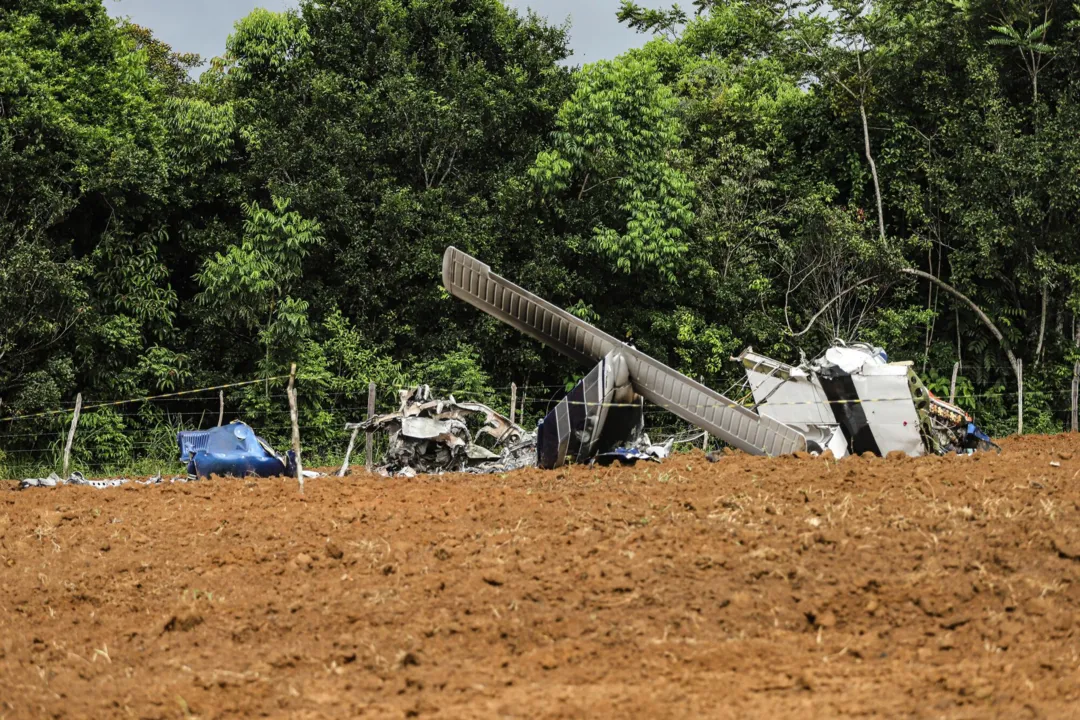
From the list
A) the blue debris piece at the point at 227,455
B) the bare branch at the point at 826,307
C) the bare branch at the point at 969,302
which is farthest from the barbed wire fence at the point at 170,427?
the bare branch at the point at 969,302

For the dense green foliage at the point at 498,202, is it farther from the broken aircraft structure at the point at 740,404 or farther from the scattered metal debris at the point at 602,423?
the scattered metal debris at the point at 602,423

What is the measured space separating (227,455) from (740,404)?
5.79 m

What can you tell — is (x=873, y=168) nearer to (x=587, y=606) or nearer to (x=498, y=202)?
(x=498, y=202)

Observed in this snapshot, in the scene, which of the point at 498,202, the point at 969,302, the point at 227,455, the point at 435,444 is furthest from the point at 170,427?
the point at 969,302

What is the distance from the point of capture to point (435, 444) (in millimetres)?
13320

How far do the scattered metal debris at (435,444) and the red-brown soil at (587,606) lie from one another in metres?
4.10

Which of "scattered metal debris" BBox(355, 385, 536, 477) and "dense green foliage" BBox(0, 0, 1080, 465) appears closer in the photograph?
"scattered metal debris" BBox(355, 385, 536, 477)

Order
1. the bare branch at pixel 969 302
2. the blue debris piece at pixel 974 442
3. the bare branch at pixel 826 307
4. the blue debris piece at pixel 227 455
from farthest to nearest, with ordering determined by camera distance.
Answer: the bare branch at pixel 969 302 → the bare branch at pixel 826 307 → the blue debris piece at pixel 974 442 → the blue debris piece at pixel 227 455

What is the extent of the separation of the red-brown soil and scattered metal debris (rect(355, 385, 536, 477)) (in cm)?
410

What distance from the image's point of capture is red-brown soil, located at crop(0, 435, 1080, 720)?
514 centimetres

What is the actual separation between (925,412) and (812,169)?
1225cm

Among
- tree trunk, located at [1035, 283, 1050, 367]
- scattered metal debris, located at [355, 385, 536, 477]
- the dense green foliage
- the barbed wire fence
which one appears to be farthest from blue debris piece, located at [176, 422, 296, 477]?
tree trunk, located at [1035, 283, 1050, 367]

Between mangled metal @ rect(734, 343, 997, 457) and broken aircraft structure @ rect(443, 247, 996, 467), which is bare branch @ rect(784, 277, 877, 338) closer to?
mangled metal @ rect(734, 343, 997, 457)

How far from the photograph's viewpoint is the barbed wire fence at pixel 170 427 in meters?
16.8
